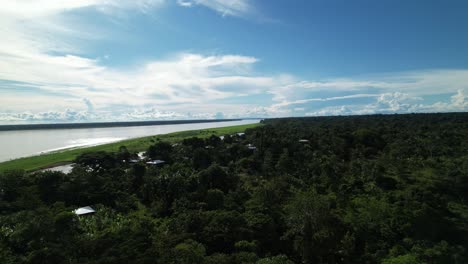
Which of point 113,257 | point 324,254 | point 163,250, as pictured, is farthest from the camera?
point 324,254

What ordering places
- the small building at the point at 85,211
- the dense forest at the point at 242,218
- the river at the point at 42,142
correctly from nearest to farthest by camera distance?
the dense forest at the point at 242,218 < the small building at the point at 85,211 < the river at the point at 42,142

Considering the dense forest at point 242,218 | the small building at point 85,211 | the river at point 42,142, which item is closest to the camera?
the dense forest at point 242,218

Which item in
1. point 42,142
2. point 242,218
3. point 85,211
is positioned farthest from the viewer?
point 42,142

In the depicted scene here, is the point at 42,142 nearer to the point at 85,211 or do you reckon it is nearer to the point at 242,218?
the point at 85,211

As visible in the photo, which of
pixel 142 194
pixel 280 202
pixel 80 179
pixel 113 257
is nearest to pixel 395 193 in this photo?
pixel 280 202

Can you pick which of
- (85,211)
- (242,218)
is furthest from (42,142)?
(242,218)

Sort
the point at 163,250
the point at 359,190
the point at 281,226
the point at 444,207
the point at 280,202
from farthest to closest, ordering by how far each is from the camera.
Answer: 1. the point at 359,190
2. the point at 280,202
3. the point at 444,207
4. the point at 281,226
5. the point at 163,250

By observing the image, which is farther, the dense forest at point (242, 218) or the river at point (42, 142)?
the river at point (42, 142)

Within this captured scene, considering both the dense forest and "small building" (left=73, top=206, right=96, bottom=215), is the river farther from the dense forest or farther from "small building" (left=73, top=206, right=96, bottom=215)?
"small building" (left=73, top=206, right=96, bottom=215)

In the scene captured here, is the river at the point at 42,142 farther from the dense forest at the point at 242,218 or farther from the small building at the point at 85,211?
the small building at the point at 85,211

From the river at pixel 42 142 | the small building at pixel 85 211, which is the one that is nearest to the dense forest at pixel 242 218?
the small building at pixel 85 211

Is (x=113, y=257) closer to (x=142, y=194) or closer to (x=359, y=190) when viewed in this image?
(x=142, y=194)
